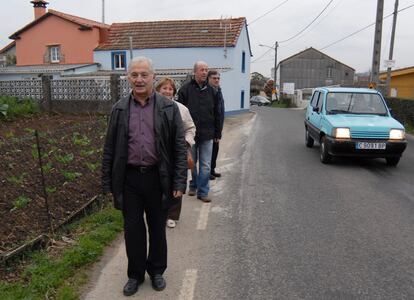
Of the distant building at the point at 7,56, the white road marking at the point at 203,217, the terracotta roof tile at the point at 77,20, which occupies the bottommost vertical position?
the white road marking at the point at 203,217

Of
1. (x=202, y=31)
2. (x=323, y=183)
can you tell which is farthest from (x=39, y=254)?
(x=202, y=31)

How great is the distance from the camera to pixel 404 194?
7055 mm

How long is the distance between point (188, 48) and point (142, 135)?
83.9 feet

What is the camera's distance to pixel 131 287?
3682 millimetres

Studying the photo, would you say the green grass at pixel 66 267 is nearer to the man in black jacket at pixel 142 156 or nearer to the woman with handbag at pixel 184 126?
the man in black jacket at pixel 142 156

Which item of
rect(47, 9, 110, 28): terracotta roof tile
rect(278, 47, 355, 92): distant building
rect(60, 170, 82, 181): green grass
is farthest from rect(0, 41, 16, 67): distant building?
rect(60, 170, 82, 181): green grass

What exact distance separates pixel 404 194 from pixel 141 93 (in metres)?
5.35

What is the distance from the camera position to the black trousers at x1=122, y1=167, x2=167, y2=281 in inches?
138

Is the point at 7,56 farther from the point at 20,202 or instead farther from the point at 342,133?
the point at 20,202

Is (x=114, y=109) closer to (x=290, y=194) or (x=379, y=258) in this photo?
(x=379, y=258)

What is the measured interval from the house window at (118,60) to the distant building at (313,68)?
45.5 m

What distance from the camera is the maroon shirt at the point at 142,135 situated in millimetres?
3416

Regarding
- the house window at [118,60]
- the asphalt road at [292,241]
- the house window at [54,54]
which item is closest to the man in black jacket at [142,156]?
the asphalt road at [292,241]

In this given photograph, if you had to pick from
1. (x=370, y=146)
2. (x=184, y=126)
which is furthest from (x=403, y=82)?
(x=184, y=126)
